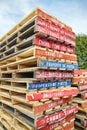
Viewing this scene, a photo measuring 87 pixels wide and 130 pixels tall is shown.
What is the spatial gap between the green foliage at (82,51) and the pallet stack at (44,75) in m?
9.07

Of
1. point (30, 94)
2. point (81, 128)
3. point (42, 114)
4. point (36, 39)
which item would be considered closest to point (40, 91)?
point (30, 94)

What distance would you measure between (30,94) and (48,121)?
2.63 ft

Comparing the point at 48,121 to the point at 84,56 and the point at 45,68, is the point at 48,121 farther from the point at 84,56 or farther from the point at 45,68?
the point at 84,56

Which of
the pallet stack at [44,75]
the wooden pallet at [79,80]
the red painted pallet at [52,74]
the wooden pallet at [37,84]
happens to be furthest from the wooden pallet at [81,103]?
the red painted pallet at [52,74]

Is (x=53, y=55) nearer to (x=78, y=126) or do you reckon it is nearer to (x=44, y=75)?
(x=44, y=75)

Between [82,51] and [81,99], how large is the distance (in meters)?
9.55

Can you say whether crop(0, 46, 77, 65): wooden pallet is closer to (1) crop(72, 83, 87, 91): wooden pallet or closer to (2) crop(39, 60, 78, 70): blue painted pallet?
(2) crop(39, 60, 78, 70): blue painted pallet

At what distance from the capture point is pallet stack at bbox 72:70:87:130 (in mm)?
4555

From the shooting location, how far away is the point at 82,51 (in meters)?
13.7

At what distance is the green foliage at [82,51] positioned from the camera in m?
13.3

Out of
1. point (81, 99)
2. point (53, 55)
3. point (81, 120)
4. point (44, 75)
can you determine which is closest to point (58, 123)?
point (81, 120)

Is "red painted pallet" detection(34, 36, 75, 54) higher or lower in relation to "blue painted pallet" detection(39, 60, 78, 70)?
higher

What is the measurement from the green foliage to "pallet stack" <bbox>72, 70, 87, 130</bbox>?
8.54m

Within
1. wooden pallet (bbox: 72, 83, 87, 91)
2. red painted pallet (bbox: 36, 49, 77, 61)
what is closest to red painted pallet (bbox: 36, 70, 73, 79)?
red painted pallet (bbox: 36, 49, 77, 61)
